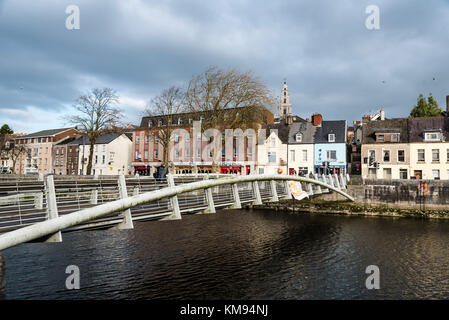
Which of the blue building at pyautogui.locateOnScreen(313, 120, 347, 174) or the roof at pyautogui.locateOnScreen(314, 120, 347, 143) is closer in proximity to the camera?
the blue building at pyautogui.locateOnScreen(313, 120, 347, 174)

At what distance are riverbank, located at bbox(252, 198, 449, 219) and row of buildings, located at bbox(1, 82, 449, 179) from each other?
430cm

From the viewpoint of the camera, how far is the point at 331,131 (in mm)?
44969

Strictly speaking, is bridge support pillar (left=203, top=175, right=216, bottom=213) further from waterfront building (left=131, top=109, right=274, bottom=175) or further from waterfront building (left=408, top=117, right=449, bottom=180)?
waterfront building (left=408, top=117, right=449, bottom=180)

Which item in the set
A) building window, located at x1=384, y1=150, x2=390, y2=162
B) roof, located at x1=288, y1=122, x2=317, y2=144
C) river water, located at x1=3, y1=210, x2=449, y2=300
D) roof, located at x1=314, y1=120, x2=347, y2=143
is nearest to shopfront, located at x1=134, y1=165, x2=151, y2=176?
roof, located at x1=288, y1=122, x2=317, y2=144

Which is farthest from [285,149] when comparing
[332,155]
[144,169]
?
[144,169]

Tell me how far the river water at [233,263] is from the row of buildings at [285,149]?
11259 millimetres

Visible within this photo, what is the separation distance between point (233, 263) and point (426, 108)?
4559 centimetres

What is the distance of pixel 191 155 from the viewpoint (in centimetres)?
5291

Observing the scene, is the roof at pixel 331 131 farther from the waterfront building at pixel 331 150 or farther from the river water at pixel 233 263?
the river water at pixel 233 263

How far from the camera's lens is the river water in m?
11.8

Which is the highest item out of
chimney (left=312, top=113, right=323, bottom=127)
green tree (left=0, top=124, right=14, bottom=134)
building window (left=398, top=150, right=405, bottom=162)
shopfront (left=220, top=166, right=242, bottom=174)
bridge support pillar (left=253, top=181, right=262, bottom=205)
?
green tree (left=0, top=124, right=14, bottom=134)

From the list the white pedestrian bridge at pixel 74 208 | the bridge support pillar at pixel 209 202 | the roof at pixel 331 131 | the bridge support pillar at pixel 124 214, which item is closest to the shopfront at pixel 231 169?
the roof at pixel 331 131

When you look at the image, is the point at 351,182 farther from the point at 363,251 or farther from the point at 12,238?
the point at 12,238

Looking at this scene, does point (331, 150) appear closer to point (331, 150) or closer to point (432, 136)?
point (331, 150)
